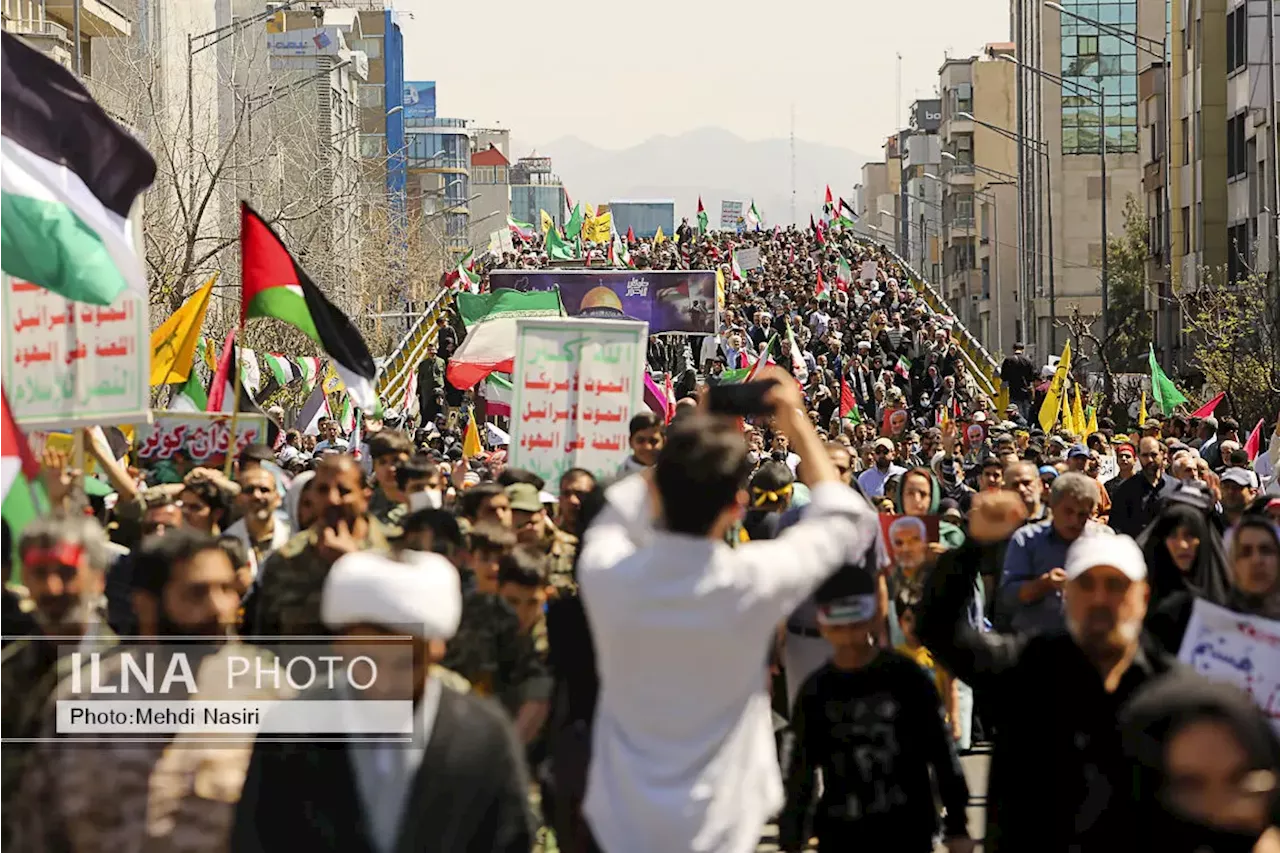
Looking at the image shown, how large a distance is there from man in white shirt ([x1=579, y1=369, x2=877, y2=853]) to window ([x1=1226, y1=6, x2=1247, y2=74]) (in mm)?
45319

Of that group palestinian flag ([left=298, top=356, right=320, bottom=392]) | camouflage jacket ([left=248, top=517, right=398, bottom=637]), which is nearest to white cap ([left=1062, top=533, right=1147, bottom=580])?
camouflage jacket ([left=248, top=517, right=398, bottom=637])

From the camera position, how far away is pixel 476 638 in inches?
297

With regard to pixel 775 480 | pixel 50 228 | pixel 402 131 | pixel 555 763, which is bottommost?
pixel 555 763

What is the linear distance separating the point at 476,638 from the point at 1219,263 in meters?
49.6

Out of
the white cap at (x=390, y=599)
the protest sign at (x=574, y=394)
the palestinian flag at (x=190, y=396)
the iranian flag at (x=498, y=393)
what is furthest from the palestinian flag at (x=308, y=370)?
the white cap at (x=390, y=599)

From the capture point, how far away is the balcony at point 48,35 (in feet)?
158

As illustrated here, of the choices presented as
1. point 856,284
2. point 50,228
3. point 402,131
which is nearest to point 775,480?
point 50,228

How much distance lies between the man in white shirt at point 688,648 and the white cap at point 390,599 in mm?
325

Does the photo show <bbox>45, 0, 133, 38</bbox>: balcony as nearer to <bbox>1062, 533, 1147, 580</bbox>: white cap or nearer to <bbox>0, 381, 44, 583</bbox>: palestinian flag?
<bbox>0, 381, 44, 583</bbox>: palestinian flag

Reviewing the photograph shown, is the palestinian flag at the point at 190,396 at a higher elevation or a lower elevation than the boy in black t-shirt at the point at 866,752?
higher

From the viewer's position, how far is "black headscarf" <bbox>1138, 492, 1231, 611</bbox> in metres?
8.70

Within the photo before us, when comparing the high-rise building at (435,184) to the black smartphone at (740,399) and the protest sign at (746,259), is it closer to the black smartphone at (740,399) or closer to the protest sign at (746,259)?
the protest sign at (746,259)

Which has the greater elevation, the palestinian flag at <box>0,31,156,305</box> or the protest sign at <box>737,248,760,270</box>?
the protest sign at <box>737,248,760,270</box>

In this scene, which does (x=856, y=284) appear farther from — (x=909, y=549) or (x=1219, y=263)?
(x=909, y=549)
